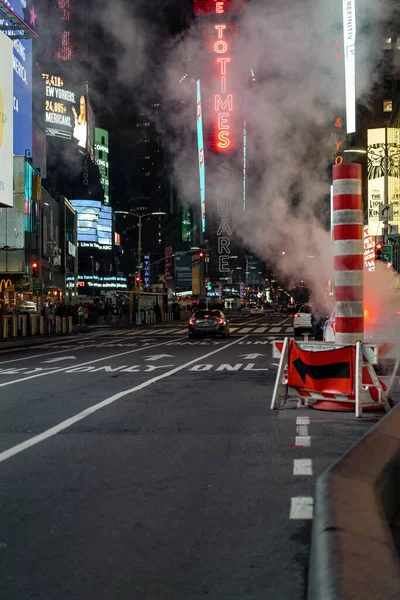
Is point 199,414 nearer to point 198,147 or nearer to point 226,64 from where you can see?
point 226,64

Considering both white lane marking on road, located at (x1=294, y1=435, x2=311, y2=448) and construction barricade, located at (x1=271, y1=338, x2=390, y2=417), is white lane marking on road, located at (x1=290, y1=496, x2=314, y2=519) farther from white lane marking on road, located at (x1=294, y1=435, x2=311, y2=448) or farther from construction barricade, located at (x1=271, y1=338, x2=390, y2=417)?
construction barricade, located at (x1=271, y1=338, x2=390, y2=417)

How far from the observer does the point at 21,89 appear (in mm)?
47000

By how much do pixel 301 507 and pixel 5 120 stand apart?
2637cm

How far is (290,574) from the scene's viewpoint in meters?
3.87

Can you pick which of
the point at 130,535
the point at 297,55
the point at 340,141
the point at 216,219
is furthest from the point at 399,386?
the point at 216,219

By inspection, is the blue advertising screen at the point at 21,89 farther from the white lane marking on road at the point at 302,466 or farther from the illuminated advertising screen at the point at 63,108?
the illuminated advertising screen at the point at 63,108

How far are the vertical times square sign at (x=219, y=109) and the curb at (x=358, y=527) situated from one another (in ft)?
307

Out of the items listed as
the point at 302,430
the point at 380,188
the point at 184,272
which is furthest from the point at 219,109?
the point at 302,430

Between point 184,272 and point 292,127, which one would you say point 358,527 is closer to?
point 292,127

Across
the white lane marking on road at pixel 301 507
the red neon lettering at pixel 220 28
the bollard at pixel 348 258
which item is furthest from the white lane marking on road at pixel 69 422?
the red neon lettering at pixel 220 28

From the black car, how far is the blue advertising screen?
19.1 metres

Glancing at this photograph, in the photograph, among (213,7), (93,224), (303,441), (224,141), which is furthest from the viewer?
(93,224)

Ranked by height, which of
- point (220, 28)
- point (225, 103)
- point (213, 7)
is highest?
point (213, 7)

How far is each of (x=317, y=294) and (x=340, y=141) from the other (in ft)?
21.3
